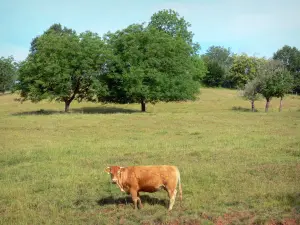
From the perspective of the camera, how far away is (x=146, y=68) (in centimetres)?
4362

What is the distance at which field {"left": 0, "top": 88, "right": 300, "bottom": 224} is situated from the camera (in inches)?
360

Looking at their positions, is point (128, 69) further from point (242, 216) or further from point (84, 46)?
point (242, 216)

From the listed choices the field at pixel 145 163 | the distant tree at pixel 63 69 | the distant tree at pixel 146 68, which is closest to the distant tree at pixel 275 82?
the distant tree at pixel 146 68

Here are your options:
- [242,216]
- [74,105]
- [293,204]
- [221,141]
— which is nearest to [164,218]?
[242,216]

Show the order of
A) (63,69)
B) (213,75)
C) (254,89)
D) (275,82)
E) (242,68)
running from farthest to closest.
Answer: (213,75), (242,68), (254,89), (275,82), (63,69)

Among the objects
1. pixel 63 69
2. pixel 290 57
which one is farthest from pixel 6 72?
pixel 290 57

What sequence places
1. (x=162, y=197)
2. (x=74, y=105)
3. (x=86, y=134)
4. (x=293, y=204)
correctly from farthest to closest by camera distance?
(x=74, y=105) < (x=86, y=134) < (x=162, y=197) < (x=293, y=204)

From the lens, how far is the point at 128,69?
44.3 m

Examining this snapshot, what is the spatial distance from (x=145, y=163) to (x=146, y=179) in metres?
5.87

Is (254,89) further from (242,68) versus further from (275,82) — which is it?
(242,68)

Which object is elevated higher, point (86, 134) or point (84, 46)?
point (84, 46)

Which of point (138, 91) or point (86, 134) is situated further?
point (138, 91)

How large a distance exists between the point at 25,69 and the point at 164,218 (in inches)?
1507

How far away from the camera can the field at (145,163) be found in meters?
9.14
